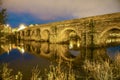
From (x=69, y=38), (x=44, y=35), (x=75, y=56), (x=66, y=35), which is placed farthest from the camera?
(x=44, y=35)

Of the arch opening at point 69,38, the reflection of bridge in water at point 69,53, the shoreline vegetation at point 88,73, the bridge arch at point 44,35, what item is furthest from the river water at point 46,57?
the bridge arch at point 44,35

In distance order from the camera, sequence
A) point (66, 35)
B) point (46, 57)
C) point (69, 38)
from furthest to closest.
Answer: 1. point (69, 38)
2. point (66, 35)
3. point (46, 57)

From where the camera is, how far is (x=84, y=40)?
3475 centimetres

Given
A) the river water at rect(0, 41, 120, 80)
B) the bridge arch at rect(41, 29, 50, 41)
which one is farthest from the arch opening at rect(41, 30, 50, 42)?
the river water at rect(0, 41, 120, 80)

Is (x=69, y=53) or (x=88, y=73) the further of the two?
(x=69, y=53)

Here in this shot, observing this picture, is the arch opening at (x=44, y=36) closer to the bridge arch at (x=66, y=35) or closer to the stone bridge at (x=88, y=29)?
the stone bridge at (x=88, y=29)

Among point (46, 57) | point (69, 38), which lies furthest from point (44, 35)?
point (46, 57)

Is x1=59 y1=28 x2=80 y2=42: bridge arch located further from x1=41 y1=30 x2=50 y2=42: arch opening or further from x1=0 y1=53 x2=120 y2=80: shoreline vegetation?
x1=0 y1=53 x2=120 y2=80: shoreline vegetation

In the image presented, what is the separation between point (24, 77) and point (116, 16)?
758 inches

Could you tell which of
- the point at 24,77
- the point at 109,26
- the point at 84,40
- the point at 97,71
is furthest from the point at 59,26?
the point at 97,71

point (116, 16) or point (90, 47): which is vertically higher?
point (116, 16)

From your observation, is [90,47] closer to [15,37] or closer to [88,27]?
[88,27]

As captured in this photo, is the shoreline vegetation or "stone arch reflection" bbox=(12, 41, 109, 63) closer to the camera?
the shoreline vegetation

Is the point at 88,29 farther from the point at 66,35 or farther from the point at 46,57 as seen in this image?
the point at 66,35
